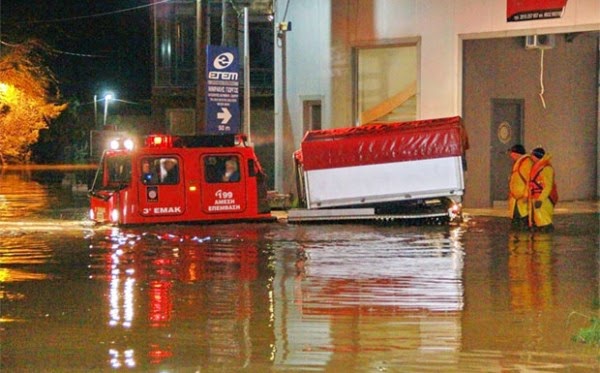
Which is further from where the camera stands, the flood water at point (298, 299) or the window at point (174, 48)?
the window at point (174, 48)

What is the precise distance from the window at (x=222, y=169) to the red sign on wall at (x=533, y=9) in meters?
6.41

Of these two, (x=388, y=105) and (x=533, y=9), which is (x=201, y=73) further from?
(x=533, y=9)

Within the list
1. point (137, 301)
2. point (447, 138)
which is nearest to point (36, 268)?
point (137, 301)

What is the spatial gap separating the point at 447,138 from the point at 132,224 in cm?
584

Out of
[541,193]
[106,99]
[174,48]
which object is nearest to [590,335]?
[541,193]

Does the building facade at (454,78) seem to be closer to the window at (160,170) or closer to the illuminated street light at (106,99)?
the window at (160,170)

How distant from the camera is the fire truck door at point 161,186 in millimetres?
18406

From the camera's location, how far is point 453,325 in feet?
30.7

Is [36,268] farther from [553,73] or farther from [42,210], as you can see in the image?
[553,73]

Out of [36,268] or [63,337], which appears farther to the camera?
[36,268]

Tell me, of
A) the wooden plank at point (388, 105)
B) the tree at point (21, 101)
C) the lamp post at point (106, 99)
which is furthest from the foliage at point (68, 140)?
the wooden plank at point (388, 105)

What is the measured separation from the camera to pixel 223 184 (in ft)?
61.8

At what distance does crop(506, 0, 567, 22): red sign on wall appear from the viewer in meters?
19.9

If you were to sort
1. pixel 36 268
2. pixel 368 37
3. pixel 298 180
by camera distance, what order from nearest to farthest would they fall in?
pixel 36 268 → pixel 298 180 → pixel 368 37
